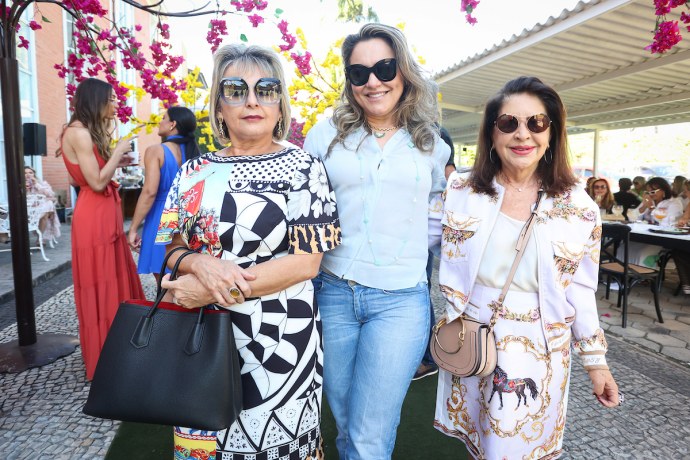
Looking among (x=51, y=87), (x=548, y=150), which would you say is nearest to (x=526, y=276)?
(x=548, y=150)

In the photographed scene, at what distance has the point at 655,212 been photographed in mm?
7645

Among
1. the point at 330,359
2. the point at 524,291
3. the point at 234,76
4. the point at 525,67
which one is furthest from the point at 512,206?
the point at 525,67

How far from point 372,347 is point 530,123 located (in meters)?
1.07

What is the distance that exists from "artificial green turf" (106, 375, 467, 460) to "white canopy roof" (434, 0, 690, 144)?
3.10m

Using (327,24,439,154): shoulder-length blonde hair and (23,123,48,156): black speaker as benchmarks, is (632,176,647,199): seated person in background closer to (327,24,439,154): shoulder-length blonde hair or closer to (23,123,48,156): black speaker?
(327,24,439,154): shoulder-length blonde hair

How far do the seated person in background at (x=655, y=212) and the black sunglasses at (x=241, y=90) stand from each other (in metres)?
6.72

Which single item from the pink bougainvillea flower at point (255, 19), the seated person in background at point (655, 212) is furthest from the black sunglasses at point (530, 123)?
the seated person in background at point (655, 212)

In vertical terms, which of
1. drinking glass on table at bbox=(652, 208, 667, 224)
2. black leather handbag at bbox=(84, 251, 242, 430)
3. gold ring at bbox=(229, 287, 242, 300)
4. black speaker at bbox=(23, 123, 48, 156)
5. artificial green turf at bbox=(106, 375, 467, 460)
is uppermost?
black speaker at bbox=(23, 123, 48, 156)

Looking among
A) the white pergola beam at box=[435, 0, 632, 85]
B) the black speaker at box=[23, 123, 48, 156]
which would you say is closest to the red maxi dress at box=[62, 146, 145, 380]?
the black speaker at box=[23, 123, 48, 156]

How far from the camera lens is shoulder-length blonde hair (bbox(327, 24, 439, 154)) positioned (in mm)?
1853

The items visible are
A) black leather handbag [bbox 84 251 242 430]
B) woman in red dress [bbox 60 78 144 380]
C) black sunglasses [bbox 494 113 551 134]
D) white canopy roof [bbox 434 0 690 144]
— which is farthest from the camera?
white canopy roof [bbox 434 0 690 144]

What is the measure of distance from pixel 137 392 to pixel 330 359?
2.56 feet

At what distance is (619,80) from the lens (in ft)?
28.7

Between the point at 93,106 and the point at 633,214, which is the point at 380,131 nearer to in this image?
the point at 93,106
